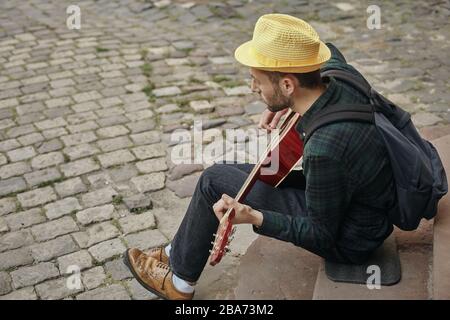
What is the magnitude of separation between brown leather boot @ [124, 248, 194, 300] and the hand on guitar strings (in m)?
0.75

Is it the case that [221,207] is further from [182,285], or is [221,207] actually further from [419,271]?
[419,271]

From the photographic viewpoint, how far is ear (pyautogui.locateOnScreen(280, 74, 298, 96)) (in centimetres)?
286

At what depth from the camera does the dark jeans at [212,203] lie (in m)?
3.15

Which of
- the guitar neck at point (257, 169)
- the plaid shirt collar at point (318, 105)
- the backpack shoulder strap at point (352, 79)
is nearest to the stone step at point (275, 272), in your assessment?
the guitar neck at point (257, 169)

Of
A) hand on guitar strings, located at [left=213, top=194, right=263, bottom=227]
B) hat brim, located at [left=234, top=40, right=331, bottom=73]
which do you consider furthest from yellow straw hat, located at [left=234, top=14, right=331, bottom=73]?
hand on guitar strings, located at [left=213, top=194, right=263, bottom=227]

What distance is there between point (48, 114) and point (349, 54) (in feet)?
10.4

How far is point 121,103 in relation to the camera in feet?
18.9

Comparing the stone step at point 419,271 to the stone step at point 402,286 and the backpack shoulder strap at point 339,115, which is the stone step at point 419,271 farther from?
the backpack shoulder strap at point 339,115

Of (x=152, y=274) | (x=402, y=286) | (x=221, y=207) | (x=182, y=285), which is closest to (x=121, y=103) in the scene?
(x=152, y=274)

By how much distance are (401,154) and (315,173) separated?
42 centimetres

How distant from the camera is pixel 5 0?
8562 mm

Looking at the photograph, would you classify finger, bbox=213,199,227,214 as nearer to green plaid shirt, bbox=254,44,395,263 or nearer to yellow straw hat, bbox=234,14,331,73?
green plaid shirt, bbox=254,44,395,263

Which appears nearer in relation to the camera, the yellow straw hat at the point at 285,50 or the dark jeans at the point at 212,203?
the yellow straw hat at the point at 285,50
